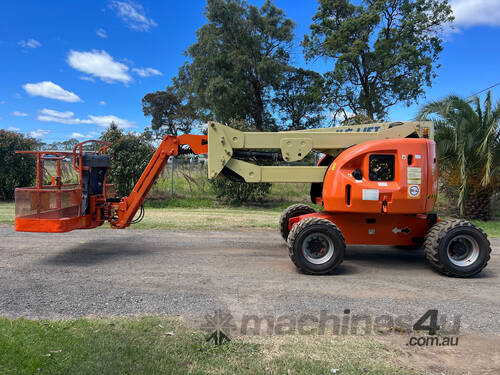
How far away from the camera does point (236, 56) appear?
1082 inches

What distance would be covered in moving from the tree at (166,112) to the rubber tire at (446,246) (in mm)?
41150

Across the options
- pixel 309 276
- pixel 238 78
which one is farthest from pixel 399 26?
pixel 309 276

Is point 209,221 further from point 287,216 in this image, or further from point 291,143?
point 291,143

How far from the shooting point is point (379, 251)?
823 cm

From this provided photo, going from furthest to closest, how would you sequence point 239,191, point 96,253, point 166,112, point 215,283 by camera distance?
point 166,112, point 239,191, point 96,253, point 215,283

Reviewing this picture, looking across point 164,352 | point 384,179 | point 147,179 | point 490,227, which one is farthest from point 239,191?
point 164,352

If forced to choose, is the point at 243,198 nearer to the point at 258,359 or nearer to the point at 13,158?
the point at 13,158

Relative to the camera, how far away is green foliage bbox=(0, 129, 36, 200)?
16781 mm

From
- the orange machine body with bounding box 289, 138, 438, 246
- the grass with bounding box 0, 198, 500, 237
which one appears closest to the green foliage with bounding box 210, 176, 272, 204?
the grass with bounding box 0, 198, 500, 237

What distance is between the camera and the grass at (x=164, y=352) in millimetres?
3225

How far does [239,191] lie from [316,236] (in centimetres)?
1034

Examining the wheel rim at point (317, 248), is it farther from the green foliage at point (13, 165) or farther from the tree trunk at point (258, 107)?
the tree trunk at point (258, 107)

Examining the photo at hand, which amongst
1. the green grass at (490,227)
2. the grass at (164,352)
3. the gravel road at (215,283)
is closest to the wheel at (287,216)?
the gravel road at (215,283)

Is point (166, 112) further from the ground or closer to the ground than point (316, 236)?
further from the ground
